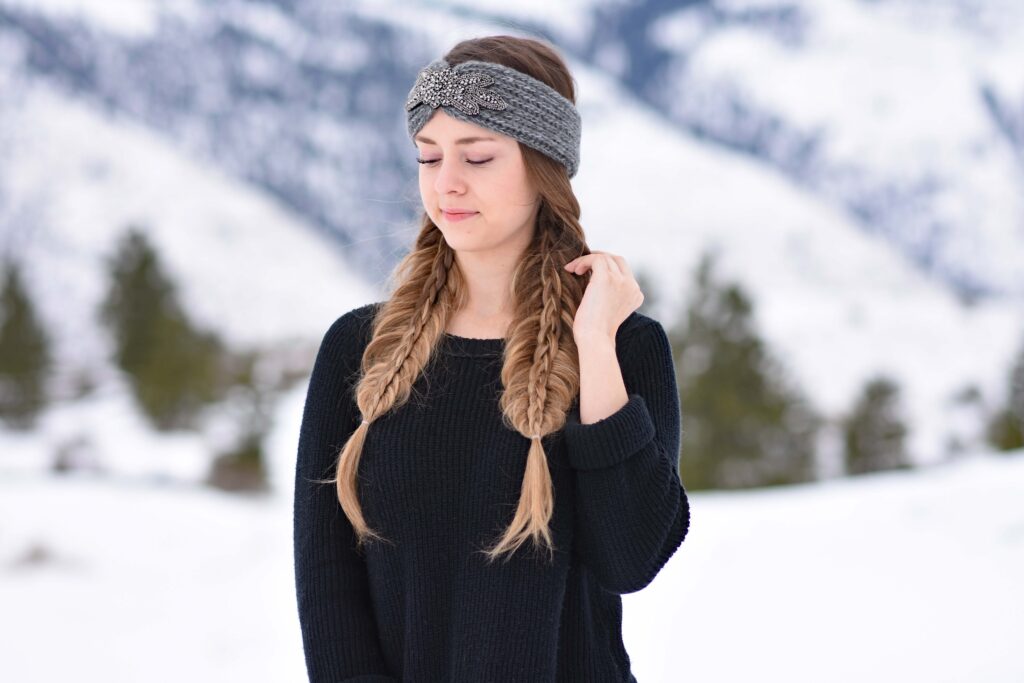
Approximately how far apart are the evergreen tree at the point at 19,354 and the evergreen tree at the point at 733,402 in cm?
1262

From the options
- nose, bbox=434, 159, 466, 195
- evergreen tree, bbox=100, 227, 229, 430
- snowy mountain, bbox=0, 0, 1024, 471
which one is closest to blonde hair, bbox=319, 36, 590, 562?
nose, bbox=434, 159, 466, 195

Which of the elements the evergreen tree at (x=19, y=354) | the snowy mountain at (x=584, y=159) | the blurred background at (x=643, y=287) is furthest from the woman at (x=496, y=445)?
the snowy mountain at (x=584, y=159)

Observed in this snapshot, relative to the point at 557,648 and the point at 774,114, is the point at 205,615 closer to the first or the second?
the point at 557,648

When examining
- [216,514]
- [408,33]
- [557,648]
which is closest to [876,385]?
[216,514]

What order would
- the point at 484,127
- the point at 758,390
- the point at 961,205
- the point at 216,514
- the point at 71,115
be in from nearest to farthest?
the point at 484,127 → the point at 216,514 → the point at 758,390 → the point at 71,115 → the point at 961,205

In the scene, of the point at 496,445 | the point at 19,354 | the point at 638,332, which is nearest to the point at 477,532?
the point at 496,445

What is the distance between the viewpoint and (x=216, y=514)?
9.05 m

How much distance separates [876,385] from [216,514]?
433 inches

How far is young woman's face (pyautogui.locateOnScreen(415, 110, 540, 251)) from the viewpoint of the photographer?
1.65 m

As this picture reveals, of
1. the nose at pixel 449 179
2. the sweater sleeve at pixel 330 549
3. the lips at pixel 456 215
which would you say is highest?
the nose at pixel 449 179

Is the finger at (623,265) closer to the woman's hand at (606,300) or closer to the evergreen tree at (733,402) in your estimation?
the woman's hand at (606,300)

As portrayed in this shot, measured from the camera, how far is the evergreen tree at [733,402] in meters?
15.3

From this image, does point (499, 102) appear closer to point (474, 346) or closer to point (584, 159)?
point (474, 346)

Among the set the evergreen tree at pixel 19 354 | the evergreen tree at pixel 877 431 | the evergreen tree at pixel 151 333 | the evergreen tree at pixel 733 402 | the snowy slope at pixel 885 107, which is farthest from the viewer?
the snowy slope at pixel 885 107
